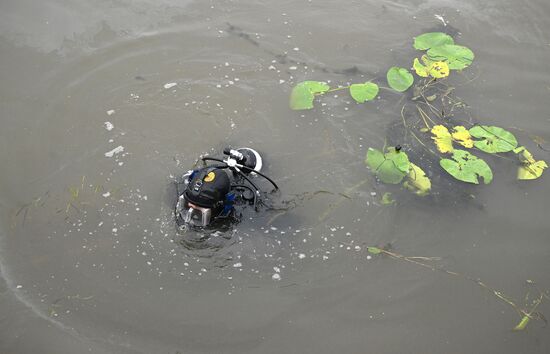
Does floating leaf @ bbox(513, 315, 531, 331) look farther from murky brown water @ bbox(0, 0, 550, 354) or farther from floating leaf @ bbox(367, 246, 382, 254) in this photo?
floating leaf @ bbox(367, 246, 382, 254)

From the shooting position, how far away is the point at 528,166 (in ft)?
14.3

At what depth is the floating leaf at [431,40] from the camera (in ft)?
16.9

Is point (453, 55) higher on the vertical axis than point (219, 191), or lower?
higher

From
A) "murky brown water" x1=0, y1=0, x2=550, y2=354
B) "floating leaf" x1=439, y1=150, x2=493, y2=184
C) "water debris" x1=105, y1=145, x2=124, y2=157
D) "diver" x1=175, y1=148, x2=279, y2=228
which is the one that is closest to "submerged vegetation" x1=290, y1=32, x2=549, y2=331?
"floating leaf" x1=439, y1=150, x2=493, y2=184

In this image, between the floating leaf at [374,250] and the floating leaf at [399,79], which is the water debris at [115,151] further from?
the floating leaf at [399,79]

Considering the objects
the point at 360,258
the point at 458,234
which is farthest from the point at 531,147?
the point at 360,258

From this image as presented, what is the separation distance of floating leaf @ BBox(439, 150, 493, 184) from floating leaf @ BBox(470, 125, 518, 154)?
22cm

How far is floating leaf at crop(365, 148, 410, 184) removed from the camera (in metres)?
4.25

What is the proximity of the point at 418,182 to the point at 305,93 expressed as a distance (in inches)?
57.5

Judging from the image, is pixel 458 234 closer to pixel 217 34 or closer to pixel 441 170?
pixel 441 170

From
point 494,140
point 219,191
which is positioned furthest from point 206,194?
point 494,140

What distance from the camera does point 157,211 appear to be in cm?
404

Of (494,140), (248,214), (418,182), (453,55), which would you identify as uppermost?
(453,55)

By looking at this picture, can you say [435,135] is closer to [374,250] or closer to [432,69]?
[432,69]
